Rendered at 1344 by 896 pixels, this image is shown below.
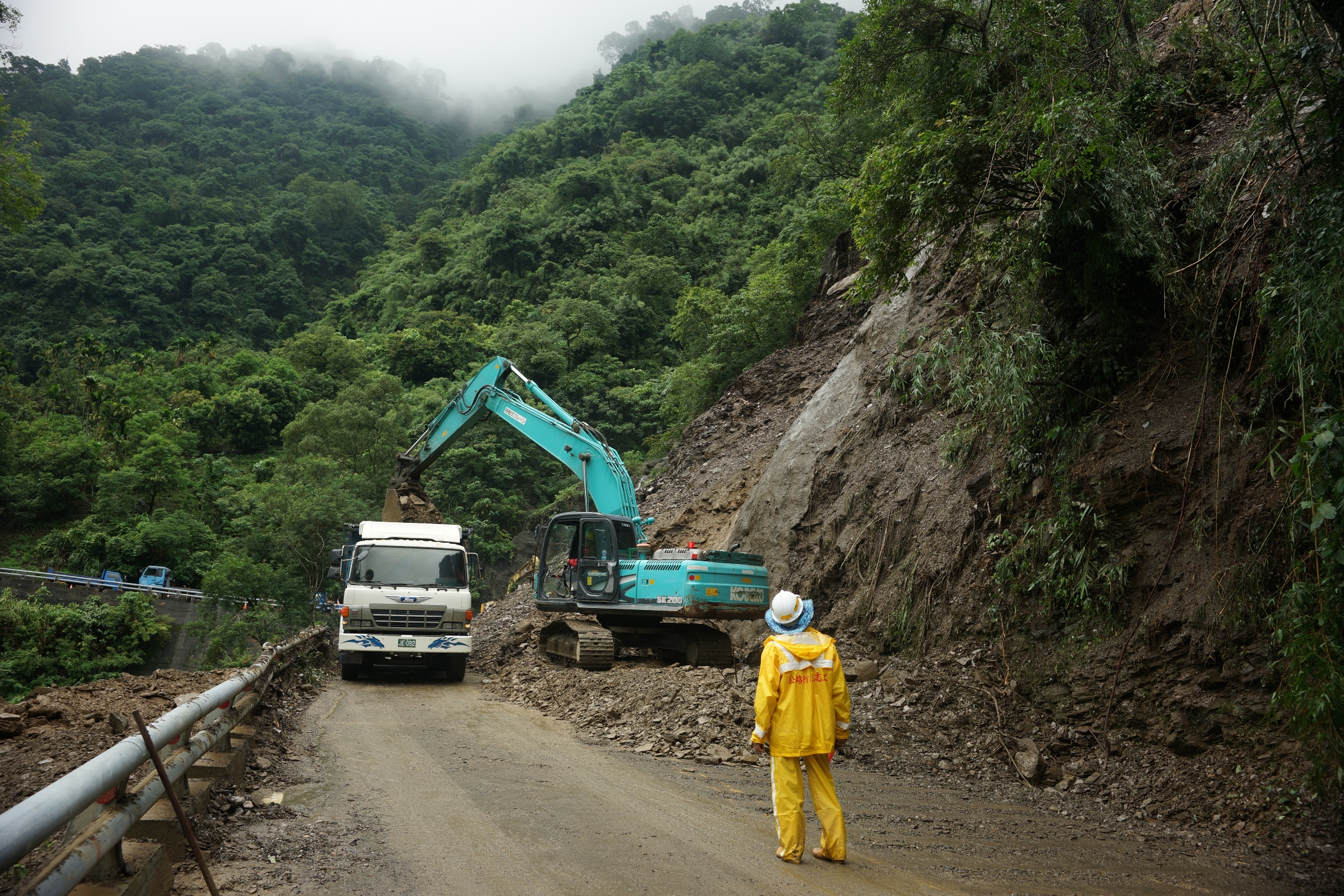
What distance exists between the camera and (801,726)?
4.76 meters

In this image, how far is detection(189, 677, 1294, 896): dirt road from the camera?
423 cm

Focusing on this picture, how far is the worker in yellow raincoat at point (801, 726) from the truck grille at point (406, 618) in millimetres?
8978

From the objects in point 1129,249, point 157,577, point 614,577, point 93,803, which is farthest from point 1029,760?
point 157,577

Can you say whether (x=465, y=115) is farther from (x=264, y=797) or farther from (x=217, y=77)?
(x=264, y=797)

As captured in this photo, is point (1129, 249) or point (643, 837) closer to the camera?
point (643, 837)

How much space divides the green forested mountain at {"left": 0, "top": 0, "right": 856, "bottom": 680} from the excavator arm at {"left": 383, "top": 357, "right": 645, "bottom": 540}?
6.41 metres

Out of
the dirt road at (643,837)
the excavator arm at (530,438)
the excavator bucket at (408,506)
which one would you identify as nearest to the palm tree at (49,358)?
the excavator bucket at (408,506)

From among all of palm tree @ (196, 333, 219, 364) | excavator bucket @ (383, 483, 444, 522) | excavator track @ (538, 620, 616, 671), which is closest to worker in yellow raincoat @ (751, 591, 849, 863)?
excavator track @ (538, 620, 616, 671)

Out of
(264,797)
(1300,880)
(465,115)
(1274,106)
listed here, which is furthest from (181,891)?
(465,115)

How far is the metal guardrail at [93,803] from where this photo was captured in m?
2.19

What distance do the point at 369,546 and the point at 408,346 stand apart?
38.8 meters

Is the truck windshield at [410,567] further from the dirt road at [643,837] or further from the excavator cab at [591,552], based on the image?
the dirt road at [643,837]

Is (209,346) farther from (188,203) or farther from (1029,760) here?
(1029,760)

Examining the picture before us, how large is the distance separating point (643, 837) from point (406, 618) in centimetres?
868
